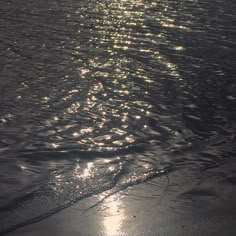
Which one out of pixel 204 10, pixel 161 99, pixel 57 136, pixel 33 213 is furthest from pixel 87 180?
pixel 204 10

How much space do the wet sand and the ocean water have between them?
226mm

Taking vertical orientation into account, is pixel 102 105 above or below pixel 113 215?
below

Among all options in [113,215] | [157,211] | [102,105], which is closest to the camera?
[113,215]

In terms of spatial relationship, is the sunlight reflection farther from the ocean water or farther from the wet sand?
the ocean water

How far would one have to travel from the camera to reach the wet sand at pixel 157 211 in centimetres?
548

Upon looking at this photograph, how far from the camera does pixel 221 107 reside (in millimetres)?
9906

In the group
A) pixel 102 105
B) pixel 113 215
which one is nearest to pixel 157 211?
pixel 113 215

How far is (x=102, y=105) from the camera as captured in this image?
9734 millimetres

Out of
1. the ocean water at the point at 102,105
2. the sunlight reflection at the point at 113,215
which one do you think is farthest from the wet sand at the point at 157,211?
the ocean water at the point at 102,105

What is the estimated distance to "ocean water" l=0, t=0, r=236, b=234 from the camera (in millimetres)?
6762

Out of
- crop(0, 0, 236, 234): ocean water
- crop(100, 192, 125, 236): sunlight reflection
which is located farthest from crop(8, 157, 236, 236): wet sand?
crop(0, 0, 236, 234): ocean water

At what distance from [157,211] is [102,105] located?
13.5ft

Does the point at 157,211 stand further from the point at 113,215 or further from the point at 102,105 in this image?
the point at 102,105

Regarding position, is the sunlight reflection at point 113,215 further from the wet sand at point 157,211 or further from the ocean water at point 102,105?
the ocean water at point 102,105
